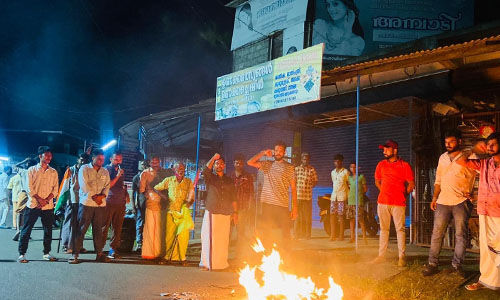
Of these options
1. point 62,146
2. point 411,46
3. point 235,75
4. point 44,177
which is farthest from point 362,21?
point 62,146

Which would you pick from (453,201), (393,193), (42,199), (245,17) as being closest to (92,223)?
(42,199)

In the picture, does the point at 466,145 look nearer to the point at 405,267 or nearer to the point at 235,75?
the point at 405,267

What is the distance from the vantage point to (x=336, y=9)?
57.0 ft

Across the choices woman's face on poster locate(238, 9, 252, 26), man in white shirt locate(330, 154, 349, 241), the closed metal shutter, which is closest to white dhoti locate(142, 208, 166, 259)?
man in white shirt locate(330, 154, 349, 241)

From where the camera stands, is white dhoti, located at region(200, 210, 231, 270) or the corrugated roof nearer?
the corrugated roof

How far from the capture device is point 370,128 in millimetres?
12805

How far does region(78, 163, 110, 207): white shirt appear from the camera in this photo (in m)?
7.91

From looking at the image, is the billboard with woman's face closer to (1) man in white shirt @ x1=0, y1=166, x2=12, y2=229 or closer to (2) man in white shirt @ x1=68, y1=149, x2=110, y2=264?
(2) man in white shirt @ x1=68, y1=149, x2=110, y2=264

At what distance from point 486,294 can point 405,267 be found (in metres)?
1.48

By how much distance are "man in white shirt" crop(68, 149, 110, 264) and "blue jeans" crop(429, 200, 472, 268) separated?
19.3ft

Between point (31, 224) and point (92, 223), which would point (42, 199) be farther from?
point (92, 223)

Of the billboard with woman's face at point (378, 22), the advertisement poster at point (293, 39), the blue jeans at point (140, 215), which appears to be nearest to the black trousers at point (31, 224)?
the blue jeans at point (140, 215)

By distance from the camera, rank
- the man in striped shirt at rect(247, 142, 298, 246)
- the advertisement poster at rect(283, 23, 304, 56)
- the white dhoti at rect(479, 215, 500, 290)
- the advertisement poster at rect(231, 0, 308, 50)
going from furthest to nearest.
A: the advertisement poster at rect(231, 0, 308, 50), the advertisement poster at rect(283, 23, 304, 56), the man in striped shirt at rect(247, 142, 298, 246), the white dhoti at rect(479, 215, 500, 290)

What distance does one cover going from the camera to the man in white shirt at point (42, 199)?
770 cm
